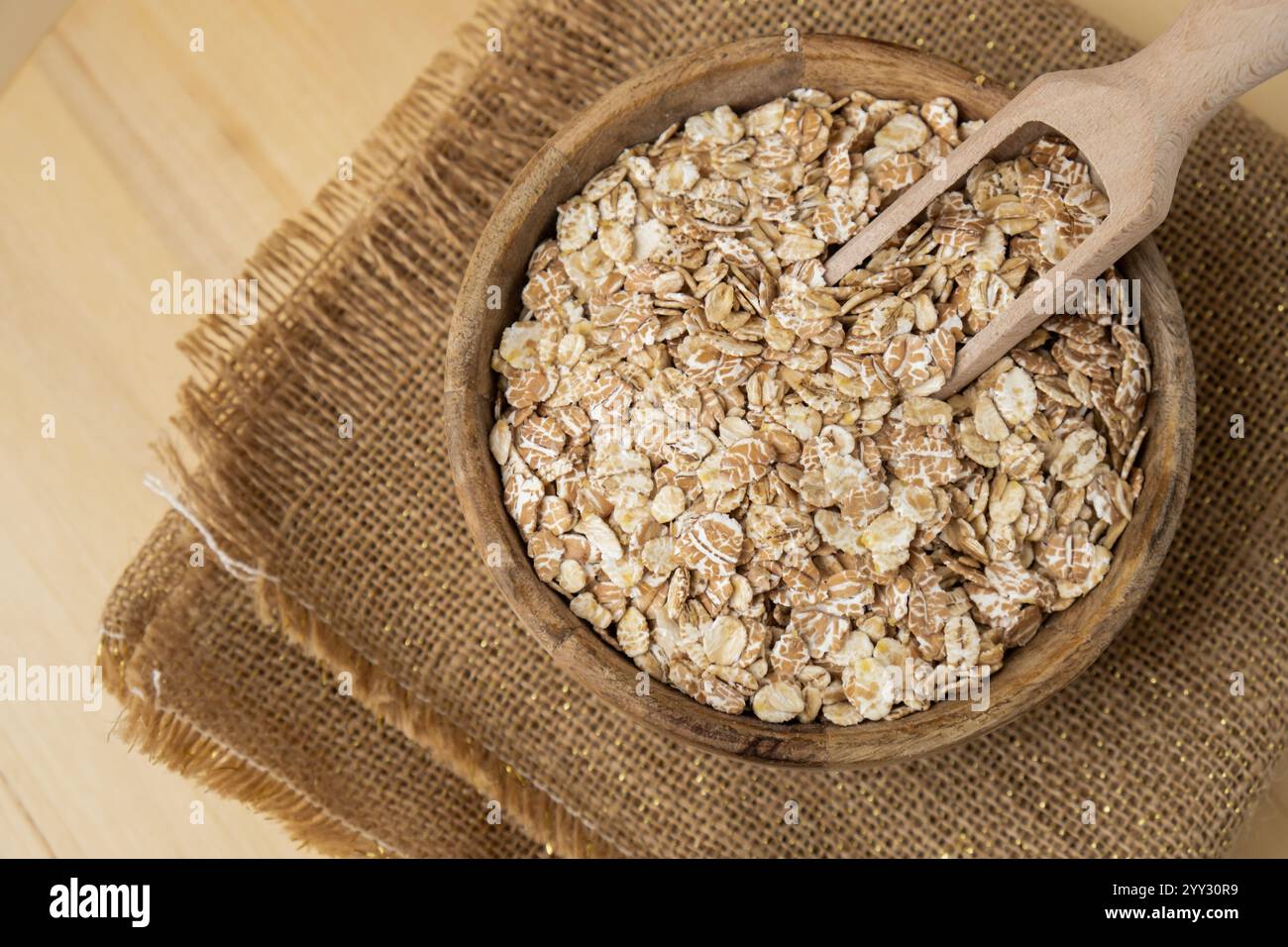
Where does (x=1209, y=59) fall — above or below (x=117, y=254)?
above

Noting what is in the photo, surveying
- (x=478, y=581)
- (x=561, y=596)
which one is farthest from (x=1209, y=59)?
(x=478, y=581)

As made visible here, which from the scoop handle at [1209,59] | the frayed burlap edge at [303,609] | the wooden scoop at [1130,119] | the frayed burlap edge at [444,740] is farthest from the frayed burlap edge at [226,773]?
the scoop handle at [1209,59]

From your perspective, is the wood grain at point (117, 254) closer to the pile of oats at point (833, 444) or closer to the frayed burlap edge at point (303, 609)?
the frayed burlap edge at point (303, 609)

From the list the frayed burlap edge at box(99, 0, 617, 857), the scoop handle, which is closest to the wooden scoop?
the scoop handle

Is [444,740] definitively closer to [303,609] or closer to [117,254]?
[303,609]

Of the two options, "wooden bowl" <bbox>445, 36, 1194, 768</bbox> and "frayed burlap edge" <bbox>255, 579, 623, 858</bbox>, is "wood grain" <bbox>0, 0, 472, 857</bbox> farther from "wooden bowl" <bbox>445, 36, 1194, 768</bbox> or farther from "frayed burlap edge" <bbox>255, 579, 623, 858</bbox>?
"wooden bowl" <bbox>445, 36, 1194, 768</bbox>

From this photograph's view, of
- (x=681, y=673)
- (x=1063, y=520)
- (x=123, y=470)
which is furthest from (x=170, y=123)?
(x=1063, y=520)
